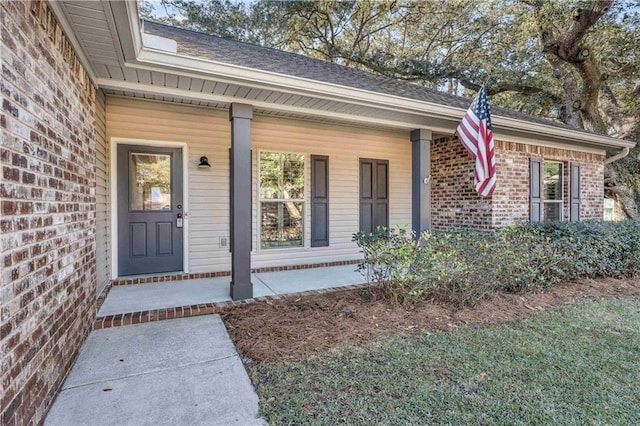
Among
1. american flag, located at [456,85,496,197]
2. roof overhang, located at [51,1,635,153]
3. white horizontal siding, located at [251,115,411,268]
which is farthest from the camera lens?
white horizontal siding, located at [251,115,411,268]

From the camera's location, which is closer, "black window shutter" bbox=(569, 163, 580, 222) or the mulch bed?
the mulch bed

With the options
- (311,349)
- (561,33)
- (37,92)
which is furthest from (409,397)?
(561,33)

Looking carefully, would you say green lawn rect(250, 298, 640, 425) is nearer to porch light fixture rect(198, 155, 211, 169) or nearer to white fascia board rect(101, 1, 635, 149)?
white fascia board rect(101, 1, 635, 149)

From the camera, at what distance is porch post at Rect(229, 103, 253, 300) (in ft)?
12.5

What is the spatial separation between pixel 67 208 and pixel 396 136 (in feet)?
17.7

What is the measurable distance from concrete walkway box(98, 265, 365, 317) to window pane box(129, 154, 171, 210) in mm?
1108

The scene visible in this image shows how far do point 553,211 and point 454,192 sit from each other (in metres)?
2.37

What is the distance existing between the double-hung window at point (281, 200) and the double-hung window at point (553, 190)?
5191mm

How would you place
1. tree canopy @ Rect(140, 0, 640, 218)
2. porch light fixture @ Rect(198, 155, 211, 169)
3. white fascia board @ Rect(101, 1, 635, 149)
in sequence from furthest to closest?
tree canopy @ Rect(140, 0, 640, 218), porch light fixture @ Rect(198, 155, 211, 169), white fascia board @ Rect(101, 1, 635, 149)

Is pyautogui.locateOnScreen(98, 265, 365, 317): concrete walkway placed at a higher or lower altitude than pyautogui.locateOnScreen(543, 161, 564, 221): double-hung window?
lower

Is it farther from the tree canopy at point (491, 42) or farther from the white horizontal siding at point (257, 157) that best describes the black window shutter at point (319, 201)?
the tree canopy at point (491, 42)

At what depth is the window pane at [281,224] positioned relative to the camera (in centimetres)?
545

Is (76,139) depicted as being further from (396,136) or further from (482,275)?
(396,136)

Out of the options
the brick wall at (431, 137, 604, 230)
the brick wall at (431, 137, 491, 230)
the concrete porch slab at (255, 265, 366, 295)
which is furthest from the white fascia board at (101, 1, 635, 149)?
the concrete porch slab at (255, 265, 366, 295)
